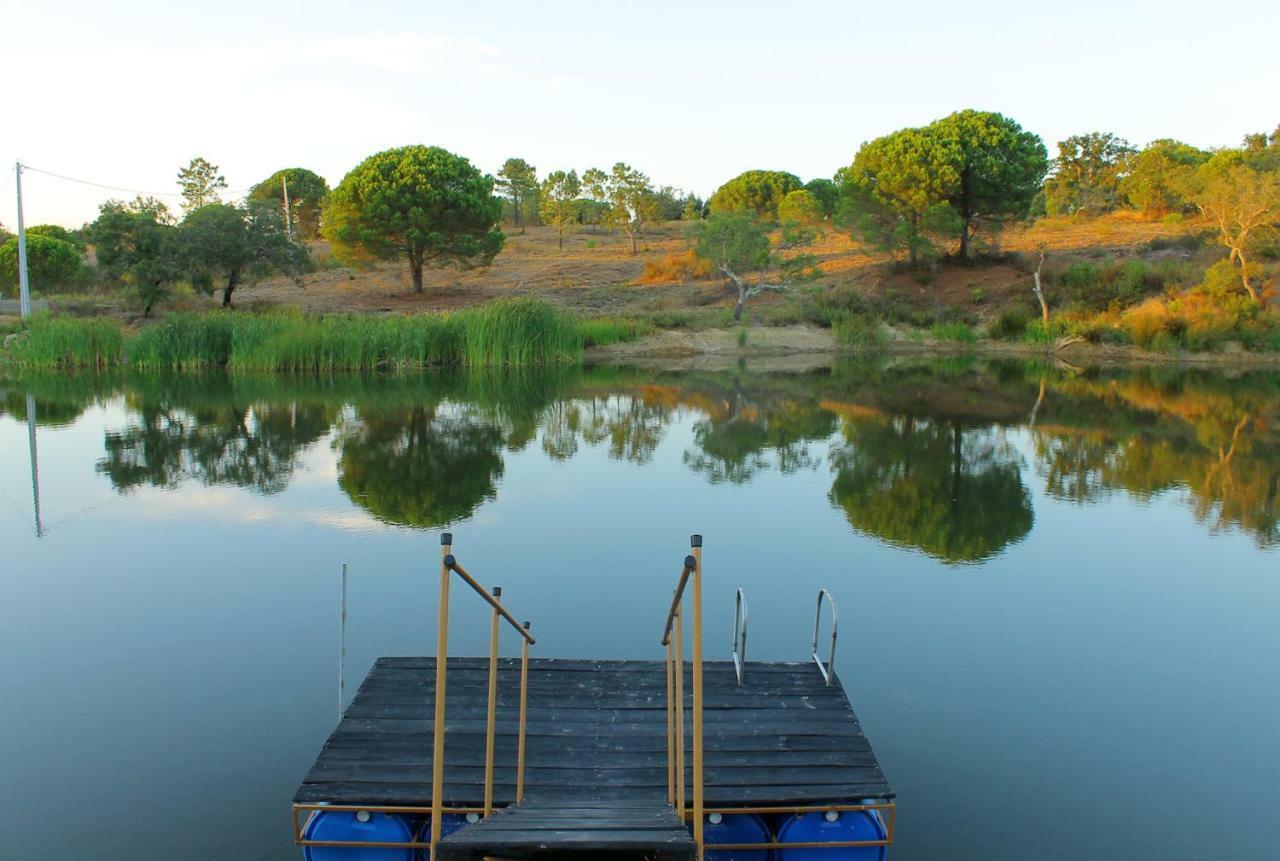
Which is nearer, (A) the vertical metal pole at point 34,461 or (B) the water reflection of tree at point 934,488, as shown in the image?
(B) the water reflection of tree at point 934,488

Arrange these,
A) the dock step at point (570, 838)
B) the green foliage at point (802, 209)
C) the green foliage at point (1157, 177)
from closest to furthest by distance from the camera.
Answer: the dock step at point (570, 838) < the green foliage at point (1157, 177) < the green foliage at point (802, 209)

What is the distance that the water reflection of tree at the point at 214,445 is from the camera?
47.1 feet

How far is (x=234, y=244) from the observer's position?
34.9 metres

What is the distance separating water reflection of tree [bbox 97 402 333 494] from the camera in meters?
14.3

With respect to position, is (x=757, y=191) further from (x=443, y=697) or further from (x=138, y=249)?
(x=443, y=697)

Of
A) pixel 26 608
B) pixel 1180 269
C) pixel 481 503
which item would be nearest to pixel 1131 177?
pixel 1180 269

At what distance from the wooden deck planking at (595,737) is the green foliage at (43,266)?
43.0m

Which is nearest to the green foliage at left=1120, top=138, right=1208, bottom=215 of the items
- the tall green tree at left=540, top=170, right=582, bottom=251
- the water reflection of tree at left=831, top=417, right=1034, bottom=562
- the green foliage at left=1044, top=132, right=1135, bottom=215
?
the green foliage at left=1044, top=132, right=1135, bottom=215

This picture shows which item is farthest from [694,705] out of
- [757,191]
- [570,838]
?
[757,191]

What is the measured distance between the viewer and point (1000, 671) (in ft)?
24.3

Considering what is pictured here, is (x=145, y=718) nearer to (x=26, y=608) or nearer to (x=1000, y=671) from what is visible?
(x=26, y=608)

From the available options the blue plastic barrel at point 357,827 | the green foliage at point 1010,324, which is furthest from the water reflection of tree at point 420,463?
the green foliage at point 1010,324

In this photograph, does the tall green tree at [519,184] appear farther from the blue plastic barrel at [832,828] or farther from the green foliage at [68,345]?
the blue plastic barrel at [832,828]

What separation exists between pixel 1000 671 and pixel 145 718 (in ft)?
18.9
